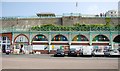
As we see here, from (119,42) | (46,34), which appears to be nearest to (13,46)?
(46,34)

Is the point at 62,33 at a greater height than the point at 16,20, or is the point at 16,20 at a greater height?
the point at 16,20

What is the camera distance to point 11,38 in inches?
2496

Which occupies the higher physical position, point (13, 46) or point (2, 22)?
point (2, 22)

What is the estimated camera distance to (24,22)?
257 ft

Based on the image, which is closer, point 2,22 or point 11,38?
point 11,38

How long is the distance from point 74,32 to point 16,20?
2235 cm

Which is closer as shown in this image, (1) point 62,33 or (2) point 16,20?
(1) point 62,33

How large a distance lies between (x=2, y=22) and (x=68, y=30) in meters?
22.9

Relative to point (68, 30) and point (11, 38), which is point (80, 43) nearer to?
point (68, 30)

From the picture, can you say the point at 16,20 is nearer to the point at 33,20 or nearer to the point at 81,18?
the point at 33,20

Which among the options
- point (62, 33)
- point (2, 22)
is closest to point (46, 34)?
point (62, 33)

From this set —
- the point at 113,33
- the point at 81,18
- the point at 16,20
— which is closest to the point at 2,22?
the point at 16,20

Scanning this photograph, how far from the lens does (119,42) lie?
202 feet

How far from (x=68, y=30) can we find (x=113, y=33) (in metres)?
9.67
